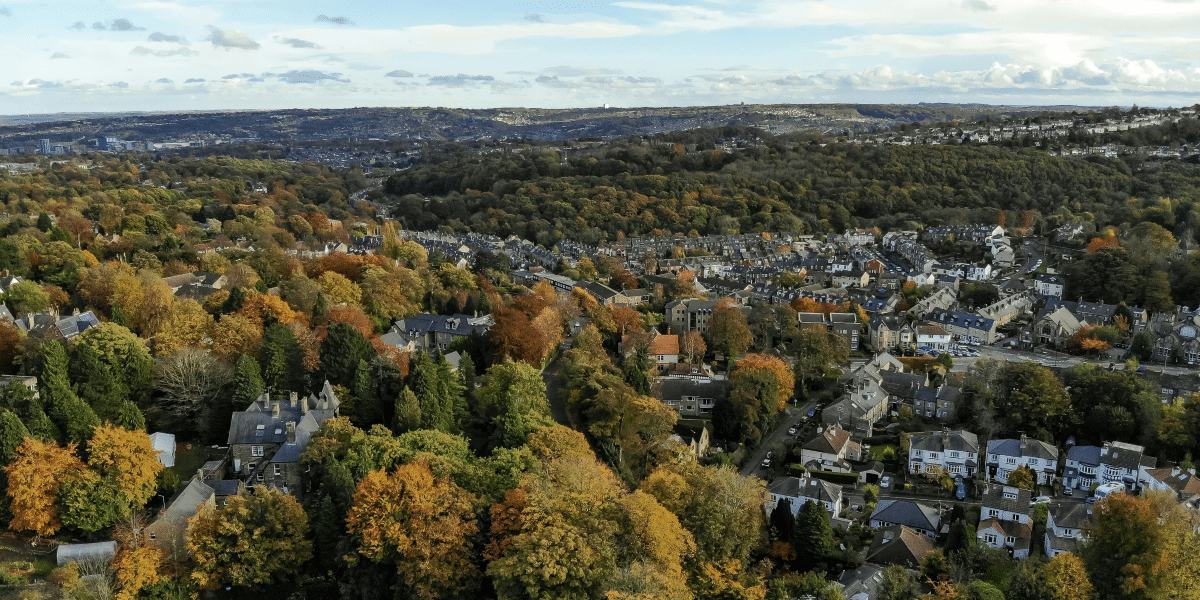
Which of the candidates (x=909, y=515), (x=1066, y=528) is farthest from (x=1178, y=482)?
(x=909, y=515)

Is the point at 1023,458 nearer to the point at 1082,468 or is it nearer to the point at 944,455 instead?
the point at 1082,468

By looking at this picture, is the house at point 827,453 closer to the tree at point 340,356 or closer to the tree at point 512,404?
the tree at point 512,404

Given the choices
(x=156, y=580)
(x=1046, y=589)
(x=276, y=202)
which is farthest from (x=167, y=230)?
(x=1046, y=589)

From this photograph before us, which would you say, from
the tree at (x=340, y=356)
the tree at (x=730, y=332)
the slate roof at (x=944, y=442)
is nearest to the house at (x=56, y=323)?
the tree at (x=340, y=356)

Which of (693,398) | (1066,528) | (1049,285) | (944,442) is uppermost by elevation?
(1049,285)

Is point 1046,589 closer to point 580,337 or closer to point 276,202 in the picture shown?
point 580,337

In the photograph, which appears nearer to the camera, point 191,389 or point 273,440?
point 273,440

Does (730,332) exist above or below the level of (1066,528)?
above
